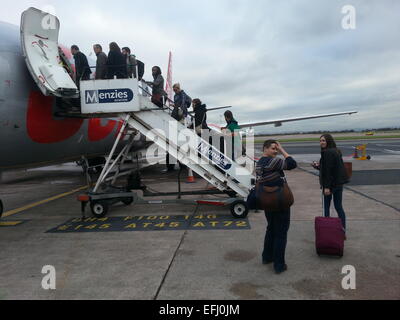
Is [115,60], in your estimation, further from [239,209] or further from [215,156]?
[239,209]

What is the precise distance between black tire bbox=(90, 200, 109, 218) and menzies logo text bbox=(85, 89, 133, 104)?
8.73 feet

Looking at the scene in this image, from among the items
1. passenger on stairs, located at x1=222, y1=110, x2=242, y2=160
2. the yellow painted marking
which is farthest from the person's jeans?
the yellow painted marking

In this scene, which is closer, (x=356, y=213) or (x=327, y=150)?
(x=327, y=150)

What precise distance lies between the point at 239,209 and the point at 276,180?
130 inches

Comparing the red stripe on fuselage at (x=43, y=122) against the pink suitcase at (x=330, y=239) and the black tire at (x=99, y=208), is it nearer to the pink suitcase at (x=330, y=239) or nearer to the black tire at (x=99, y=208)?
the black tire at (x=99, y=208)

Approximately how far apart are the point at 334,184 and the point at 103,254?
448 cm

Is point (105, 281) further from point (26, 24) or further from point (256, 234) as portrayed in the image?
point (26, 24)

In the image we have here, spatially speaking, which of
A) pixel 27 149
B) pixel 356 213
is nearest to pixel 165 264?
pixel 27 149

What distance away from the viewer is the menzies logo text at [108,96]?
25.0ft

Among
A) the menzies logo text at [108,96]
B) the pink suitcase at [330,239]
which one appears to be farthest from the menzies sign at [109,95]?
the pink suitcase at [330,239]

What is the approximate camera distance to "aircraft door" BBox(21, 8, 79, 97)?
6508 millimetres

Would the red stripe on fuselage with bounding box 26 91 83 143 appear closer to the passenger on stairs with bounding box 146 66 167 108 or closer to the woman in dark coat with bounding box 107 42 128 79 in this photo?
the woman in dark coat with bounding box 107 42 128 79
